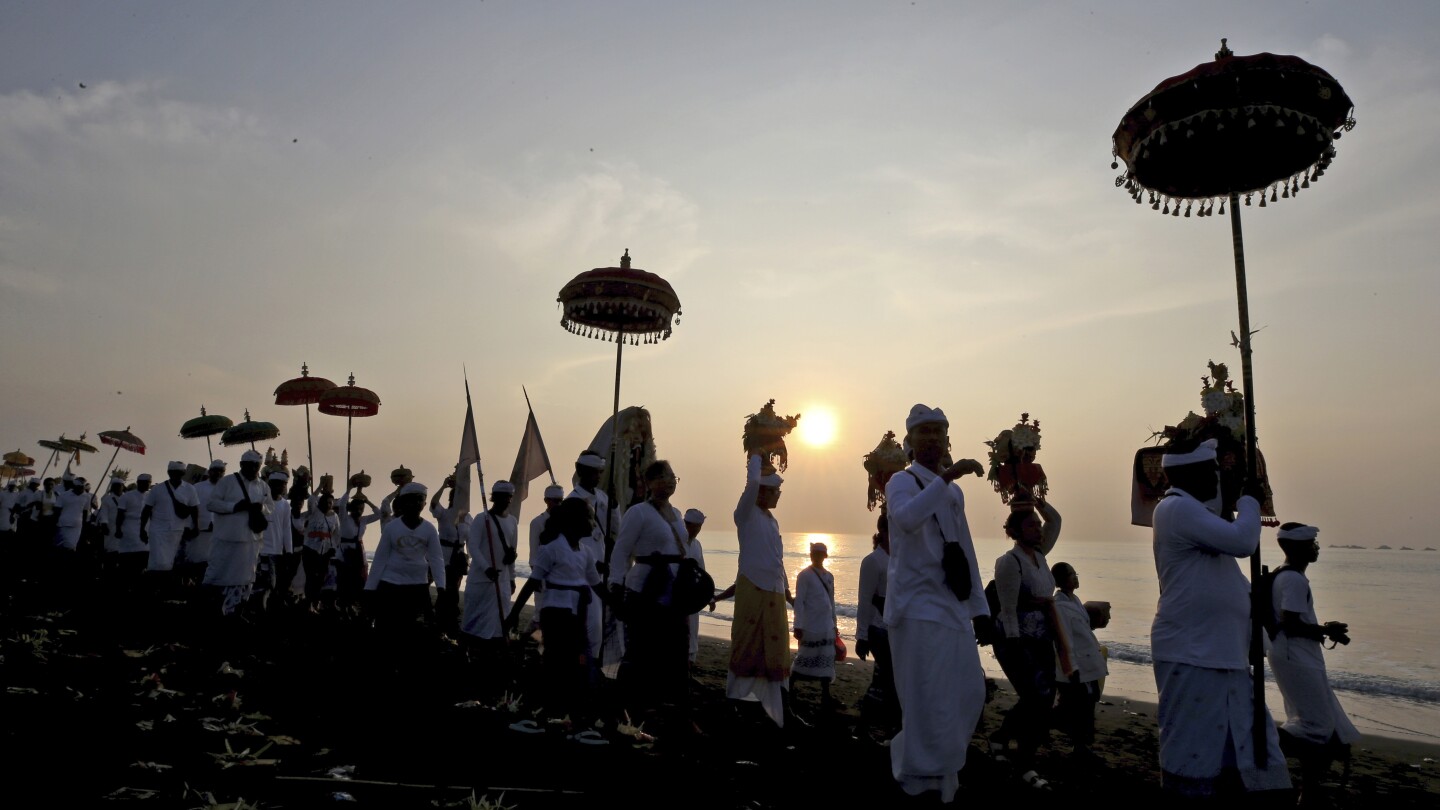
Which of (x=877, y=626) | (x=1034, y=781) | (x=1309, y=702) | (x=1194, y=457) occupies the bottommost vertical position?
(x=1034, y=781)

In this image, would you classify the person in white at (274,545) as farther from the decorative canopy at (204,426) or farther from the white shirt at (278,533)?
the decorative canopy at (204,426)

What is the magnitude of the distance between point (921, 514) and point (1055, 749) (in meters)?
5.06

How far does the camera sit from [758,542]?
8.30 metres

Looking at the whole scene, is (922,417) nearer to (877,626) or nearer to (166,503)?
(877,626)

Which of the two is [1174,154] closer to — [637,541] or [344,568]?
[637,541]

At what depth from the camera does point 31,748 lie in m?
5.39

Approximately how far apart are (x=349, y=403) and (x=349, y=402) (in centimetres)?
4

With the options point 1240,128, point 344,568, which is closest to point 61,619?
point 344,568

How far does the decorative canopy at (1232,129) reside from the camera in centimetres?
612

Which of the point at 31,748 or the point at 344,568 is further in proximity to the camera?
the point at 344,568

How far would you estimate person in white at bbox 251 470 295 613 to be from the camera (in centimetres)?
1272

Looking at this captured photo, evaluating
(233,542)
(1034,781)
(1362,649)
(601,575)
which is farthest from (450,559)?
(1362,649)

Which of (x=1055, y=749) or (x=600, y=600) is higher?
(x=600, y=600)

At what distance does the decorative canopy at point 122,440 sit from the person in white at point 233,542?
17300 millimetres
